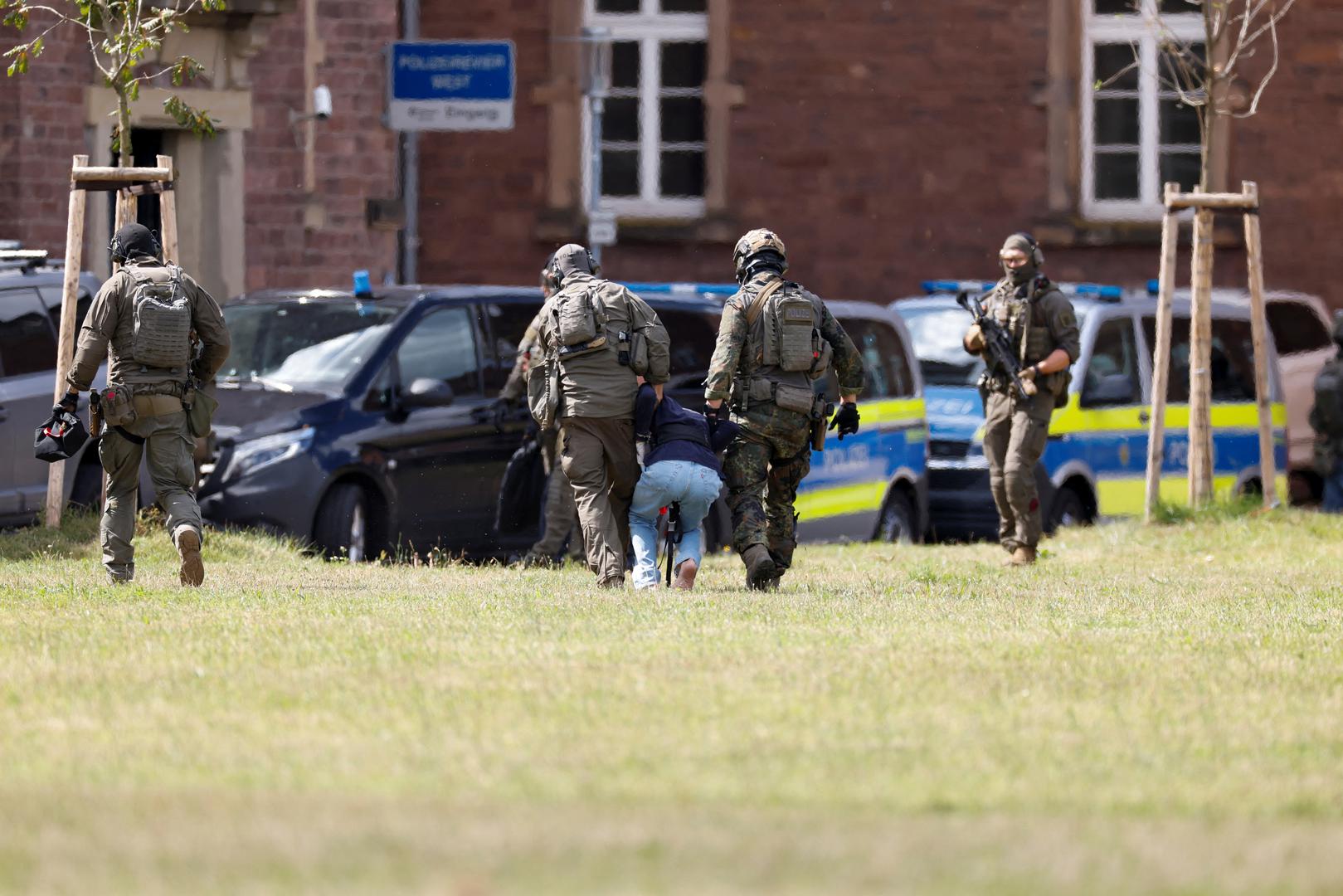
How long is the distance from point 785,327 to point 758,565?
1.08m

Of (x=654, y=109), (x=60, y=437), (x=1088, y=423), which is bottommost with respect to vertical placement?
(x=1088, y=423)

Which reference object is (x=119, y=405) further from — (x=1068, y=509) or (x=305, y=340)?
(x=1068, y=509)

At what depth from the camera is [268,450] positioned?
12.7m

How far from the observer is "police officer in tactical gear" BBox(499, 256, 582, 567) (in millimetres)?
13148

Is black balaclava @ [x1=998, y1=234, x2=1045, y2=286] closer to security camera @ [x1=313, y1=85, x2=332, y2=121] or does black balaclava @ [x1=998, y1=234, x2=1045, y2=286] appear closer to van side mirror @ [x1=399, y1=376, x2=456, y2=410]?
van side mirror @ [x1=399, y1=376, x2=456, y2=410]

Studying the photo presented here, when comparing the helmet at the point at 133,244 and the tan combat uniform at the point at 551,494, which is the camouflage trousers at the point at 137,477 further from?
the tan combat uniform at the point at 551,494

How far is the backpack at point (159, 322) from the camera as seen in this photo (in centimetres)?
1060

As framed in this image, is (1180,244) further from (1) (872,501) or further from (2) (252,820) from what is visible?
(2) (252,820)

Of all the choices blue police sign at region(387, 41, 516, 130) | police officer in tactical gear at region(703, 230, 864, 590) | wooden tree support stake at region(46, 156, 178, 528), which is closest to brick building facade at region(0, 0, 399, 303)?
blue police sign at region(387, 41, 516, 130)

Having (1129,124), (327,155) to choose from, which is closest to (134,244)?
Answer: (327,155)

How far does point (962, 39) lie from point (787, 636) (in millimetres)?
14691

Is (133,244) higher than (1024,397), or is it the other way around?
(133,244)

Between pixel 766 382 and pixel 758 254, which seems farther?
pixel 758 254

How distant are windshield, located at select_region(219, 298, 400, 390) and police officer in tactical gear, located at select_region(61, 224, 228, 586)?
2204 mm
